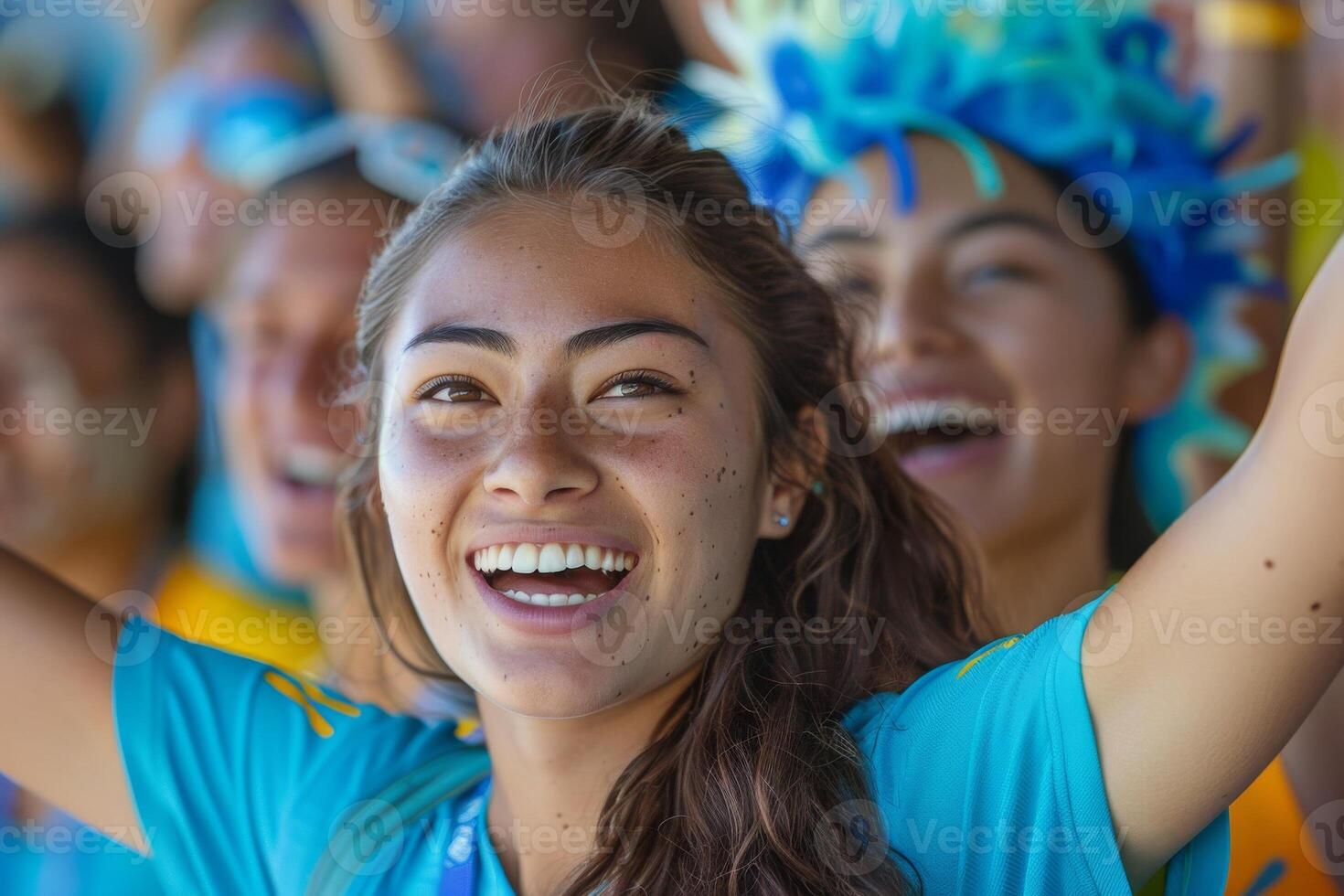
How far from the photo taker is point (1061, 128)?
177 cm

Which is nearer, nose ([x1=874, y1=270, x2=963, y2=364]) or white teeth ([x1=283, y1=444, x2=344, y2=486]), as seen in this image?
nose ([x1=874, y1=270, x2=963, y2=364])

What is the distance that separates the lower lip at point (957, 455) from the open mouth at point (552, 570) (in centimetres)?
83

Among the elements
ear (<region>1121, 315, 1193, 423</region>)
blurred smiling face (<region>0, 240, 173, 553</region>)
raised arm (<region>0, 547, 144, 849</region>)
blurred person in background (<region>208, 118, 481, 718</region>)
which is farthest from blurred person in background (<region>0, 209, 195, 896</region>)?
ear (<region>1121, 315, 1193, 423</region>)

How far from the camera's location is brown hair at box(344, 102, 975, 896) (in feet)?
3.08

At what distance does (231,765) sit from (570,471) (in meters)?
0.48

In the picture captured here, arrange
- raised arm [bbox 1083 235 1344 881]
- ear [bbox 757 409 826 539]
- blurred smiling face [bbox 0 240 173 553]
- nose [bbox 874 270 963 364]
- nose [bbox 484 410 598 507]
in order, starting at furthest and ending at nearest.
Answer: blurred smiling face [bbox 0 240 173 553]
nose [bbox 874 270 963 364]
ear [bbox 757 409 826 539]
nose [bbox 484 410 598 507]
raised arm [bbox 1083 235 1344 881]

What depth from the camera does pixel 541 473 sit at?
93 centimetres

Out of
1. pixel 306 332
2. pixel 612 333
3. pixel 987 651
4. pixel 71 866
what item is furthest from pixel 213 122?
pixel 987 651

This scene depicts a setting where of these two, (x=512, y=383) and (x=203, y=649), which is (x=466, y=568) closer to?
(x=512, y=383)

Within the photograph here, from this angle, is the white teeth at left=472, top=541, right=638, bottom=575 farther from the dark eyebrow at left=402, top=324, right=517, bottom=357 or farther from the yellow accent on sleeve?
the yellow accent on sleeve

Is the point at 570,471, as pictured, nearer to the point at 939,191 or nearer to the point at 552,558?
the point at 552,558

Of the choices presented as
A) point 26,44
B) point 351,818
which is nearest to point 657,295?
point 351,818

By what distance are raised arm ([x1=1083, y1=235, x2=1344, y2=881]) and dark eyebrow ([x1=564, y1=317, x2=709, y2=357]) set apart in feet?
1.30

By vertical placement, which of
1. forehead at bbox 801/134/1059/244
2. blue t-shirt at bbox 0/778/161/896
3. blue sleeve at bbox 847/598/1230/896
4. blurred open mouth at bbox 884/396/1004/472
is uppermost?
forehead at bbox 801/134/1059/244
